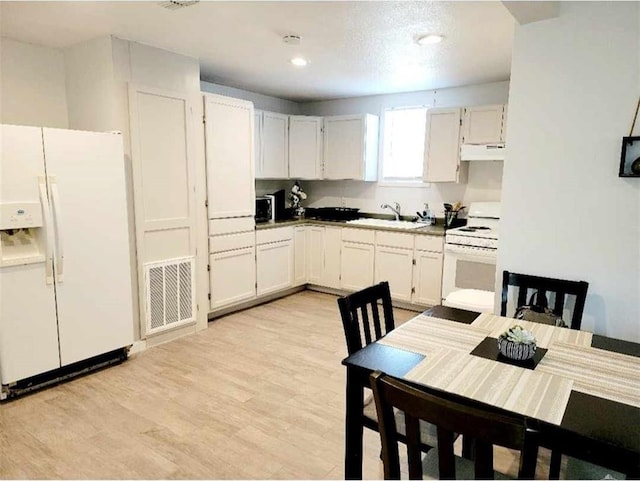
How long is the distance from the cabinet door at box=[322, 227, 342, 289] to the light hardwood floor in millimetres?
1447

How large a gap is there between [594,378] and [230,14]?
2655mm

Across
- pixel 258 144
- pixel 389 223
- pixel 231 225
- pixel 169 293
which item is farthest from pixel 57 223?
pixel 389 223

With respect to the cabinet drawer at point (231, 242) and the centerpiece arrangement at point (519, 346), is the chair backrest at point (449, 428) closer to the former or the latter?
the centerpiece arrangement at point (519, 346)

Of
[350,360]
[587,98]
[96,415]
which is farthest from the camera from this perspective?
[96,415]

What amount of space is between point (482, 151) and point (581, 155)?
196cm

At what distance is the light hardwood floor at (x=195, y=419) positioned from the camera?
2.03 meters

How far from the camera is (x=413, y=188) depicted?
4949 mm

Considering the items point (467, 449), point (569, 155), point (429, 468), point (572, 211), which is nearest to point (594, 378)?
point (429, 468)

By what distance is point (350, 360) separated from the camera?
1.51 m

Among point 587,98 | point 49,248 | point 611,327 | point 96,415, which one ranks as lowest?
point 96,415

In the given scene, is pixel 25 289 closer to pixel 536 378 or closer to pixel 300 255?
pixel 536 378

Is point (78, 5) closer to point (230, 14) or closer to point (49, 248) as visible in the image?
point (230, 14)

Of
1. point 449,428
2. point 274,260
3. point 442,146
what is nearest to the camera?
point 449,428

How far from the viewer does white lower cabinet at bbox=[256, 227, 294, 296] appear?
4.49 metres
